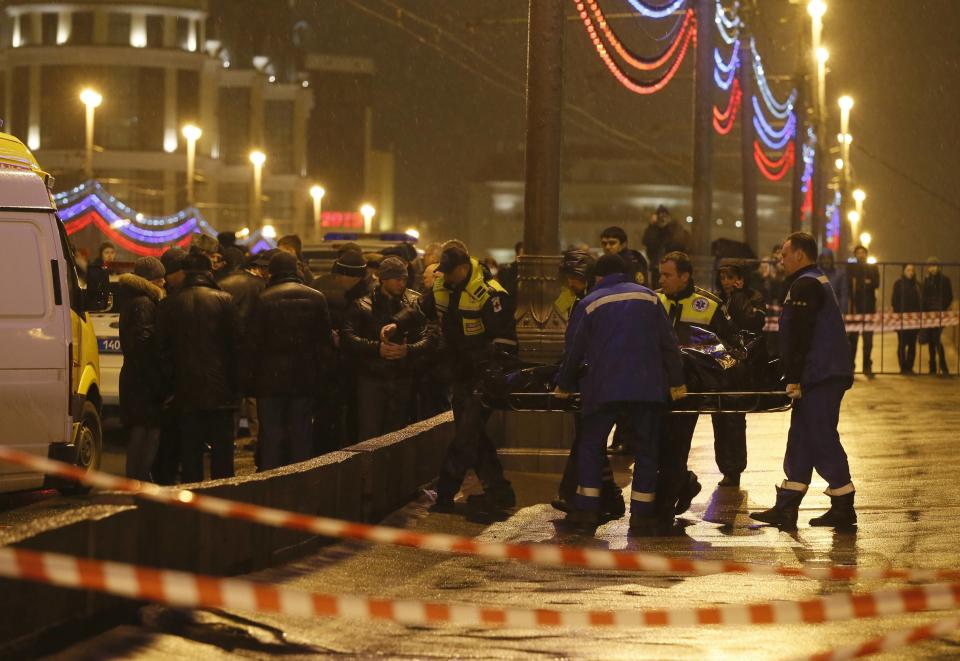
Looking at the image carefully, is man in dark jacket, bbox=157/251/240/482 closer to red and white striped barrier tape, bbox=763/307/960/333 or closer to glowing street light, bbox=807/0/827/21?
red and white striped barrier tape, bbox=763/307/960/333

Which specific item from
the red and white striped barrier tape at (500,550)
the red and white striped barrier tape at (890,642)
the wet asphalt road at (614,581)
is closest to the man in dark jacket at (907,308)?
the wet asphalt road at (614,581)

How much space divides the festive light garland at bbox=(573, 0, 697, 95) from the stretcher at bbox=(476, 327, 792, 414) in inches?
307

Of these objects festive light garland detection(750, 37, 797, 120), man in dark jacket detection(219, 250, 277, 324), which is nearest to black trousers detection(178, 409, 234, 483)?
man in dark jacket detection(219, 250, 277, 324)

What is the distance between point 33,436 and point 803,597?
16.7 ft

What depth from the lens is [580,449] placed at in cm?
1062

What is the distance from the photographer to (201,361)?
38.1 feet

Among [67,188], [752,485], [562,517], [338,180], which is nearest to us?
[562,517]

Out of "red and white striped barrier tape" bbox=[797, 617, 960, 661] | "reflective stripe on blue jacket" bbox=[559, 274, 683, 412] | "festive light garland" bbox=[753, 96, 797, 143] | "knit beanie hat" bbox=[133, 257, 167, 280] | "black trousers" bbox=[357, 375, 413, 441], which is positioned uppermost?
"festive light garland" bbox=[753, 96, 797, 143]

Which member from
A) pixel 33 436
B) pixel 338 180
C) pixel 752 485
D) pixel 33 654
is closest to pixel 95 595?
pixel 33 654

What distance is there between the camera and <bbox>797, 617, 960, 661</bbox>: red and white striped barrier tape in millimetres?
A: 6176

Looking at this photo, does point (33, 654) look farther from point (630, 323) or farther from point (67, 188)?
point (67, 188)

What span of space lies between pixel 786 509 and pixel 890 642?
4.08 meters

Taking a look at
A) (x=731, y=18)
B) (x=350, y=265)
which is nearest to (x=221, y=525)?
(x=350, y=265)

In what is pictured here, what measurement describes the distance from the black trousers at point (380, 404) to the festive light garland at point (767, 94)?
57.8 feet
